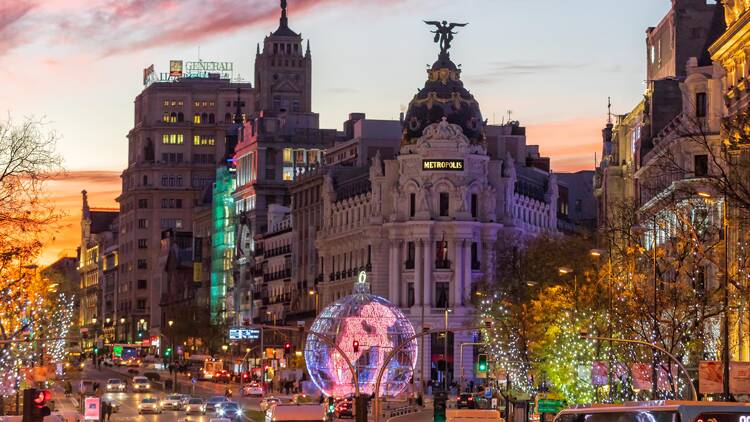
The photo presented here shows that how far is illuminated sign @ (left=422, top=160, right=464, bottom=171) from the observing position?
16800cm

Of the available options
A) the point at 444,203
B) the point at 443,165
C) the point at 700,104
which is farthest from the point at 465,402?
the point at 444,203

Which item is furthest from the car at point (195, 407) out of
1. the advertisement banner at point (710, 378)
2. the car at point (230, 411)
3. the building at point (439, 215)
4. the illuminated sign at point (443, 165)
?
the illuminated sign at point (443, 165)

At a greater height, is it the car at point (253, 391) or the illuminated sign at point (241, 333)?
the illuminated sign at point (241, 333)

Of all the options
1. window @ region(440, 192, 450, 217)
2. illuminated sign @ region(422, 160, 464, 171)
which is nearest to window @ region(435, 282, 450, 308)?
window @ region(440, 192, 450, 217)

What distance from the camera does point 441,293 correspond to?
169m

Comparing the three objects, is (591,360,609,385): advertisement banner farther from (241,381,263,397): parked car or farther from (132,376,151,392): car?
(132,376,151,392): car

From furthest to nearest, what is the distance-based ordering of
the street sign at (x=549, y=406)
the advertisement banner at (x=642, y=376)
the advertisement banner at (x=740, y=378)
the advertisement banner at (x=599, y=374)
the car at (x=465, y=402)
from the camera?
the car at (x=465, y=402) → the street sign at (x=549, y=406) → the advertisement banner at (x=599, y=374) → the advertisement banner at (x=642, y=376) → the advertisement banner at (x=740, y=378)

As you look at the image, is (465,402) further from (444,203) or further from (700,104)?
(444,203)

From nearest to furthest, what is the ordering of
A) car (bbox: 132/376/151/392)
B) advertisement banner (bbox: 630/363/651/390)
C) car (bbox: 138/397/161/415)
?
1. advertisement banner (bbox: 630/363/651/390)
2. car (bbox: 138/397/161/415)
3. car (bbox: 132/376/151/392)

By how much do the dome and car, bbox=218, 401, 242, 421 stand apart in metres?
65.7

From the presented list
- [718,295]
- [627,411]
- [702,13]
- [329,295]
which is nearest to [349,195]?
[329,295]

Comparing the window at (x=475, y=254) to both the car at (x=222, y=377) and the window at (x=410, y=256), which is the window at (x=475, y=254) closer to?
the window at (x=410, y=256)

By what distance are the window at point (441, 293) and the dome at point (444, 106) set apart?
43.9 ft

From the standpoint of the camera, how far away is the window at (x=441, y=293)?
Answer: 168 metres
